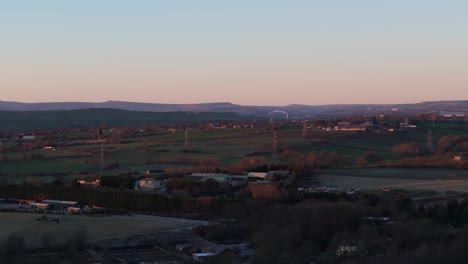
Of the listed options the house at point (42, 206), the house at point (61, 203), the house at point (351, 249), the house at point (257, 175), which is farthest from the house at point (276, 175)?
the house at point (351, 249)

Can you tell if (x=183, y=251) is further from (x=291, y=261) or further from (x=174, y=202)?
(x=174, y=202)

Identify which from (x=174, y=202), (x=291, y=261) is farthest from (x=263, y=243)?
(x=174, y=202)

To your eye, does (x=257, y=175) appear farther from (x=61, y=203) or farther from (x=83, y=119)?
(x=83, y=119)

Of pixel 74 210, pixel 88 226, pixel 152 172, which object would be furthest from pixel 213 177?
pixel 88 226

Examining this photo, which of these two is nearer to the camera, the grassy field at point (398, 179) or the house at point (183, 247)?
the house at point (183, 247)

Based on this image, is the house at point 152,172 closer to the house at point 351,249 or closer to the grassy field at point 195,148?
the grassy field at point 195,148

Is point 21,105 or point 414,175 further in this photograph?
point 21,105
